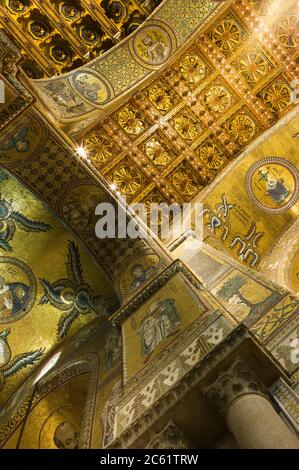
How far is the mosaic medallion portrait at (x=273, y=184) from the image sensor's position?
311 inches

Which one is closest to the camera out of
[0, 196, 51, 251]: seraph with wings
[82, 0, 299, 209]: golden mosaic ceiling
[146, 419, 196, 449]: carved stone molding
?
[146, 419, 196, 449]: carved stone molding

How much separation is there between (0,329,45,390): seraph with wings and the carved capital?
130 inches

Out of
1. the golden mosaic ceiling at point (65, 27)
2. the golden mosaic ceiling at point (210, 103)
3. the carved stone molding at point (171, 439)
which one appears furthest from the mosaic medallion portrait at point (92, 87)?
the carved stone molding at point (171, 439)

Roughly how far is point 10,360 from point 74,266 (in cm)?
114

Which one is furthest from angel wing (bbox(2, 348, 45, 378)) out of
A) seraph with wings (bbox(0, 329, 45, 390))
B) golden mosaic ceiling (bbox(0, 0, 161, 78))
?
golden mosaic ceiling (bbox(0, 0, 161, 78))

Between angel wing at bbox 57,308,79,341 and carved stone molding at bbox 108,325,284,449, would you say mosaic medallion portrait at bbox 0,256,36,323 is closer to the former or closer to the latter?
angel wing at bbox 57,308,79,341

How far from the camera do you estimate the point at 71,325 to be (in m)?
6.32

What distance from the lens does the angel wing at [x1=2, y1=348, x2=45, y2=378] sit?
6168 millimetres

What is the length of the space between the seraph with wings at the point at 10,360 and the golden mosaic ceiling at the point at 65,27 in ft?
12.2

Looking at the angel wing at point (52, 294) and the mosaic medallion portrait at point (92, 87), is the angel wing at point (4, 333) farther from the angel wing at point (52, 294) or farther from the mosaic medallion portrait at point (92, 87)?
the mosaic medallion portrait at point (92, 87)

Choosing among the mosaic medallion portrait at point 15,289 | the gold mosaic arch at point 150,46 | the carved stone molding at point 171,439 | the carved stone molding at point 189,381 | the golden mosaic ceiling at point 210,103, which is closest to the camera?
the carved stone molding at point 171,439

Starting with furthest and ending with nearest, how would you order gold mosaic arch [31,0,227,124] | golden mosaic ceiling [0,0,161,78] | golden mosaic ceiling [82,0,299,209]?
1. golden mosaic ceiling [82,0,299,209]
2. golden mosaic ceiling [0,0,161,78]
3. gold mosaic arch [31,0,227,124]

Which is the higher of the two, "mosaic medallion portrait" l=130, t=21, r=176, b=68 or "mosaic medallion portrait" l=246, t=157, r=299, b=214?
"mosaic medallion portrait" l=130, t=21, r=176, b=68

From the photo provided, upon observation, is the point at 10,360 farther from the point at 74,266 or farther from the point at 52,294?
the point at 74,266
